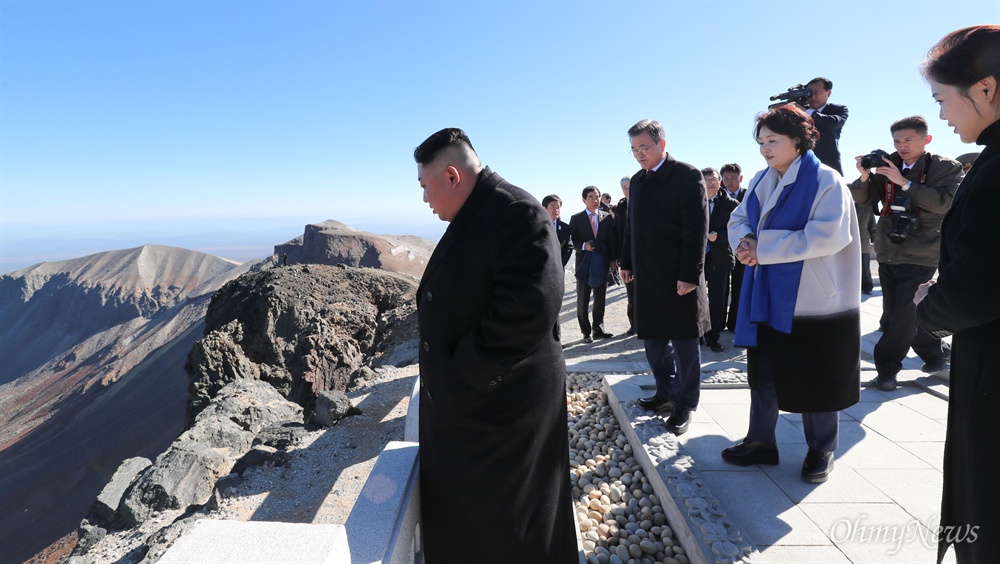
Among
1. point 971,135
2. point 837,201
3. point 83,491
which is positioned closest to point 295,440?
point 837,201

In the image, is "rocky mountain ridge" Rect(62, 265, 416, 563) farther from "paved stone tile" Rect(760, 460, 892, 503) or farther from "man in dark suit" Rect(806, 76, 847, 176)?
"man in dark suit" Rect(806, 76, 847, 176)

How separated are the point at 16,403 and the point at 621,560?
204ft

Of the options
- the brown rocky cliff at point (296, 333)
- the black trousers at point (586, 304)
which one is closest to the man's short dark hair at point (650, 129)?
the black trousers at point (586, 304)

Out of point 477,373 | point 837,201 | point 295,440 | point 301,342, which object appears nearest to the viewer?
point 477,373

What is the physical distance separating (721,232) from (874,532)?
4147 mm

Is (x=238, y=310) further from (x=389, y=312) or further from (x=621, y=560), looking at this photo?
(x=621, y=560)

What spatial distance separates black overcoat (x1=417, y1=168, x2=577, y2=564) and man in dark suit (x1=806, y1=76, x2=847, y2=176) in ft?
15.3

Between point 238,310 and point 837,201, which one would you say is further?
point 238,310

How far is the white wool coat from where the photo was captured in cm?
232

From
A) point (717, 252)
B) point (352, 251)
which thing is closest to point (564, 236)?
point (717, 252)

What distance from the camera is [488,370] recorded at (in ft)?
5.38

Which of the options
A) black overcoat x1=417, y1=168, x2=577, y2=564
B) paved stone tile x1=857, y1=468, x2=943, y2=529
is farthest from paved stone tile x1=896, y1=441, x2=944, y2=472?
black overcoat x1=417, y1=168, x2=577, y2=564

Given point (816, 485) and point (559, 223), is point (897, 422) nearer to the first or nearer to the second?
point (816, 485)

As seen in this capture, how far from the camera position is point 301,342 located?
1218cm
